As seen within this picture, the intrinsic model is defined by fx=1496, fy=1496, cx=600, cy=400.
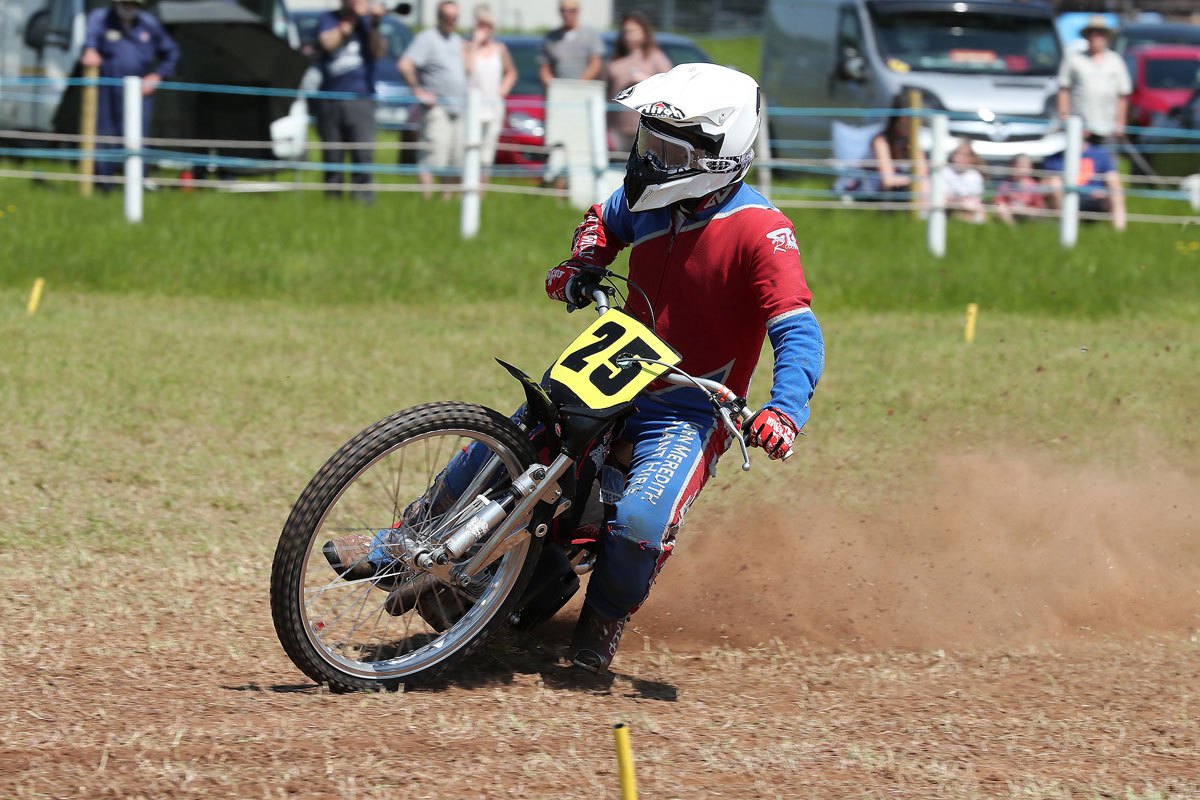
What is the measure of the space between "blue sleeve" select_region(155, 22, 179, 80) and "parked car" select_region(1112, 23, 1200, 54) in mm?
14170

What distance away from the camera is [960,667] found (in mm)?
5602

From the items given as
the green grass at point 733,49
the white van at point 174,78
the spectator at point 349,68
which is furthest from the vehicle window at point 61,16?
the green grass at point 733,49

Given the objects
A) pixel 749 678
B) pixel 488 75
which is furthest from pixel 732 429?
pixel 488 75

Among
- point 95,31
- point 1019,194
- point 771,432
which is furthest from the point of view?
point 1019,194

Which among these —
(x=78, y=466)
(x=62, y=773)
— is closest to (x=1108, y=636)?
(x=62, y=773)

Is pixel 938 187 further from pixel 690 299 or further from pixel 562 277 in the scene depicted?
pixel 690 299

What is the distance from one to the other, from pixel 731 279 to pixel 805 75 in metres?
14.6

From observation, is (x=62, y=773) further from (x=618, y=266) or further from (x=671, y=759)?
(x=618, y=266)

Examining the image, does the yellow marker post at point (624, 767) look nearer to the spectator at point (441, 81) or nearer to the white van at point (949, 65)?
the spectator at point (441, 81)

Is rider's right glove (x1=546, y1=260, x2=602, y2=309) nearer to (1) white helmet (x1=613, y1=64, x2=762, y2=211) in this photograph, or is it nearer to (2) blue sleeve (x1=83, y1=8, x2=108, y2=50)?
(1) white helmet (x1=613, y1=64, x2=762, y2=211)

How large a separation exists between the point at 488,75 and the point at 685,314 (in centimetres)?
1125

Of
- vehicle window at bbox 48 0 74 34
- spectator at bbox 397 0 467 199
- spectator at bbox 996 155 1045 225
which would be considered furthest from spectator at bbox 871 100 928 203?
vehicle window at bbox 48 0 74 34

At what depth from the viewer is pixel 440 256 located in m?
13.8

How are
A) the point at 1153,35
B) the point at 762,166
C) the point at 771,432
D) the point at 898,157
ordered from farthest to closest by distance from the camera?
1. the point at 1153,35
2. the point at 762,166
3. the point at 898,157
4. the point at 771,432
